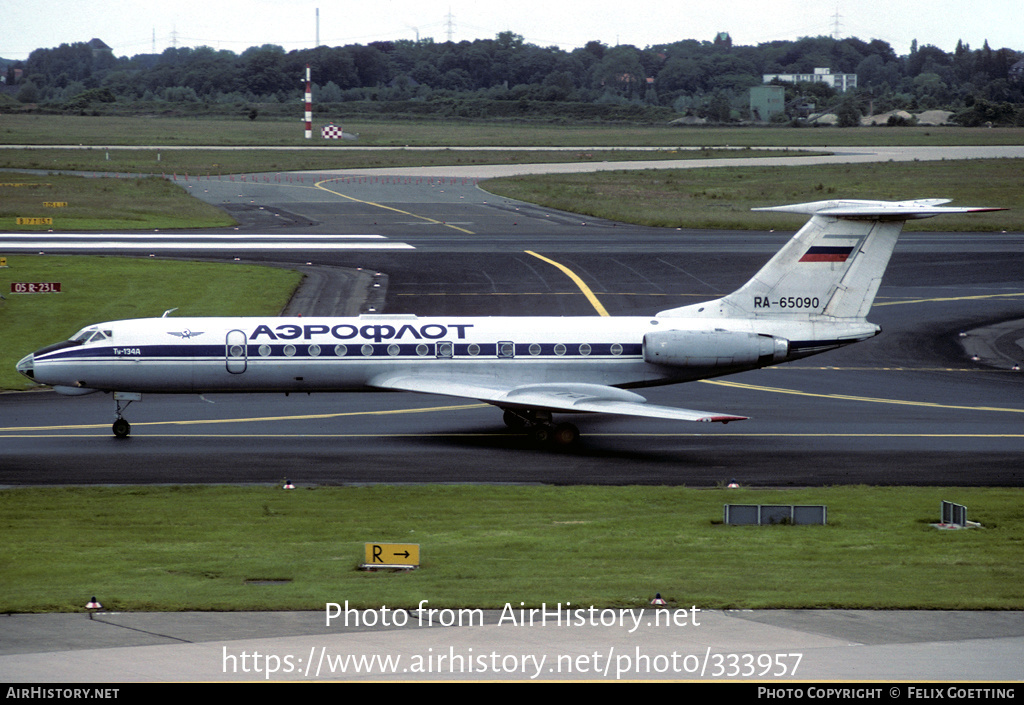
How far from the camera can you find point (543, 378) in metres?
30.7

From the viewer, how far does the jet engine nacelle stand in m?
30.2

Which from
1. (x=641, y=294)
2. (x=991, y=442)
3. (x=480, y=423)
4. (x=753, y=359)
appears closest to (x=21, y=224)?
(x=641, y=294)

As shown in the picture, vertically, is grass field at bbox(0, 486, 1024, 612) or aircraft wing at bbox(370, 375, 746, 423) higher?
aircraft wing at bbox(370, 375, 746, 423)

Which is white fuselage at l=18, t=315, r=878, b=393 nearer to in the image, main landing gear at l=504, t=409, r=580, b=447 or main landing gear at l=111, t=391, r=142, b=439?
main landing gear at l=111, t=391, r=142, b=439

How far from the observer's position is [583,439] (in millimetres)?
31281

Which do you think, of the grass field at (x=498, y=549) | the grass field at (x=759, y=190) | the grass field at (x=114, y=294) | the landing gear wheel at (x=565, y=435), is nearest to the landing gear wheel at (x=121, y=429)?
the grass field at (x=498, y=549)

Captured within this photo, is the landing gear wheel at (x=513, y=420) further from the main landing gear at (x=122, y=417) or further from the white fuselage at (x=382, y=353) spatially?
the main landing gear at (x=122, y=417)

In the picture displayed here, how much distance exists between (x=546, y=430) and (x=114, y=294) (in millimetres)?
26362

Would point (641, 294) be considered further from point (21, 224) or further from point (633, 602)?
point (21, 224)

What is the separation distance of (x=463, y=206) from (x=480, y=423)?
2183 inches

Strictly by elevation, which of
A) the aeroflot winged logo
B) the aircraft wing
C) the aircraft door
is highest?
the aeroflot winged logo

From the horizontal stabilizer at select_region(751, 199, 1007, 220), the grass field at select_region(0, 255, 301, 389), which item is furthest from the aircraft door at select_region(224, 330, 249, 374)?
the horizontal stabilizer at select_region(751, 199, 1007, 220)

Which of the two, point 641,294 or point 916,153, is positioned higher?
point 916,153

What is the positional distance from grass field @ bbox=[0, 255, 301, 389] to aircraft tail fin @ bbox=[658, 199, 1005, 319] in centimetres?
2161
